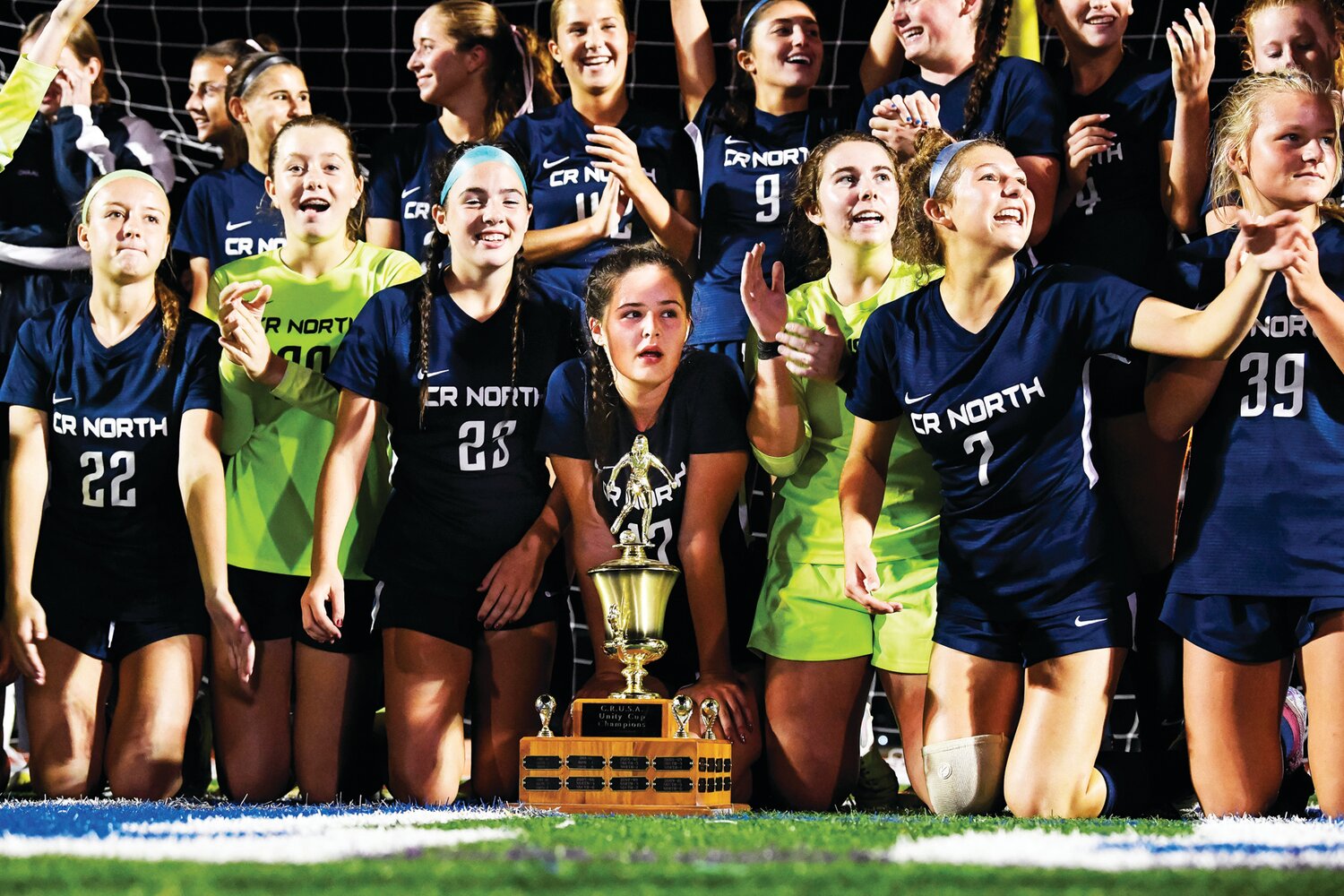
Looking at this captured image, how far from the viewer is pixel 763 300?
3467 millimetres

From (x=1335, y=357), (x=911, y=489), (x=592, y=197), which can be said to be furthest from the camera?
(x=592, y=197)

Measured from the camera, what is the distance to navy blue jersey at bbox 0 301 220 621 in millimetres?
3881

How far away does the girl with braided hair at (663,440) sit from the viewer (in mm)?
3623

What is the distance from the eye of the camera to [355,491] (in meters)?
3.80

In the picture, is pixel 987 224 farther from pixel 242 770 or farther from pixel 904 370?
pixel 242 770

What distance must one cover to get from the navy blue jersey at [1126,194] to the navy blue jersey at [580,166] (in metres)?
1.18

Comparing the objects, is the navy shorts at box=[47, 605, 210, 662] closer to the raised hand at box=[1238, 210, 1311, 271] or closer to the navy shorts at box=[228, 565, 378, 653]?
the navy shorts at box=[228, 565, 378, 653]

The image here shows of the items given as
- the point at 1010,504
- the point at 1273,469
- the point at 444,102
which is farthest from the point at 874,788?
the point at 444,102

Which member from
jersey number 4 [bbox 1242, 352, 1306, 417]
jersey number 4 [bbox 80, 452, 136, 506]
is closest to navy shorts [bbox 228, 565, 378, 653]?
jersey number 4 [bbox 80, 452, 136, 506]

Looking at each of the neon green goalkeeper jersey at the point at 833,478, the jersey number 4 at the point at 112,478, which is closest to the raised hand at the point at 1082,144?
the neon green goalkeeper jersey at the point at 833,478

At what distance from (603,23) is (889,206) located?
1.22m

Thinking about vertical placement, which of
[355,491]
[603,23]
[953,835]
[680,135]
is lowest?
[953,835]

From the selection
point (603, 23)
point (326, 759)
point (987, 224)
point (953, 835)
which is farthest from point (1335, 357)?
point (326, 759)

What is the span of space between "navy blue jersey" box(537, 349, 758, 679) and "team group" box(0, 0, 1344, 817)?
0.04 ft
